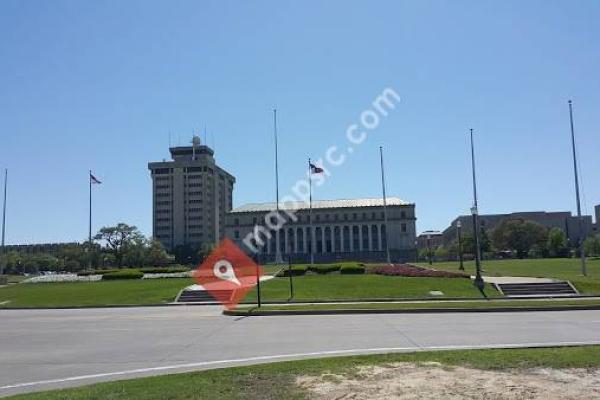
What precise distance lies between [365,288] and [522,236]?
377ft

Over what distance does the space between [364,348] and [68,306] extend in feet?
85.9

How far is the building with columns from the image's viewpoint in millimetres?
158750

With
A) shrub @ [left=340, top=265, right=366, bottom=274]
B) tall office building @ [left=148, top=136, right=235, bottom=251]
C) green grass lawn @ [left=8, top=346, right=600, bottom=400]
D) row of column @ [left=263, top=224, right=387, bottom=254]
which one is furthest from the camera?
tall office building @ [left=148, top=136, right=235, bottom=251]

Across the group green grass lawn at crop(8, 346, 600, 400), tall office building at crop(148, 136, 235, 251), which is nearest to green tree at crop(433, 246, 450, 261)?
tall office building at crop(148, 136, 235, 251)

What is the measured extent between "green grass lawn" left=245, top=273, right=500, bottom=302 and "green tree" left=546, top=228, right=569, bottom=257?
3909 inches

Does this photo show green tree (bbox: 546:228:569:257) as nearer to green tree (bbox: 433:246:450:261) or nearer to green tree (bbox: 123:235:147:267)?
green tree (bbox: 433:246:450:261)

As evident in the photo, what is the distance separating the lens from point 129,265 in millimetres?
109812

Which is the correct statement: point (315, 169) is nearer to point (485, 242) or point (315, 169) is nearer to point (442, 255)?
point (485, 242)

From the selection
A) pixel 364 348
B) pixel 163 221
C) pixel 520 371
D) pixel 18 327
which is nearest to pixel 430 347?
pixel 364 348

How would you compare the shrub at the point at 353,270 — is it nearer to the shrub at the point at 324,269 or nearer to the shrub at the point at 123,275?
the shrub at the point at 324,269

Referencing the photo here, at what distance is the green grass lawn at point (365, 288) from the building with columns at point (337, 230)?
11388 centimetres

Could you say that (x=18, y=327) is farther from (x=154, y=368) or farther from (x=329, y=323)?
(x=154, y=368)

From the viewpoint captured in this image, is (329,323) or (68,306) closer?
(329,323)

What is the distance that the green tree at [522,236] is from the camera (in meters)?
141
